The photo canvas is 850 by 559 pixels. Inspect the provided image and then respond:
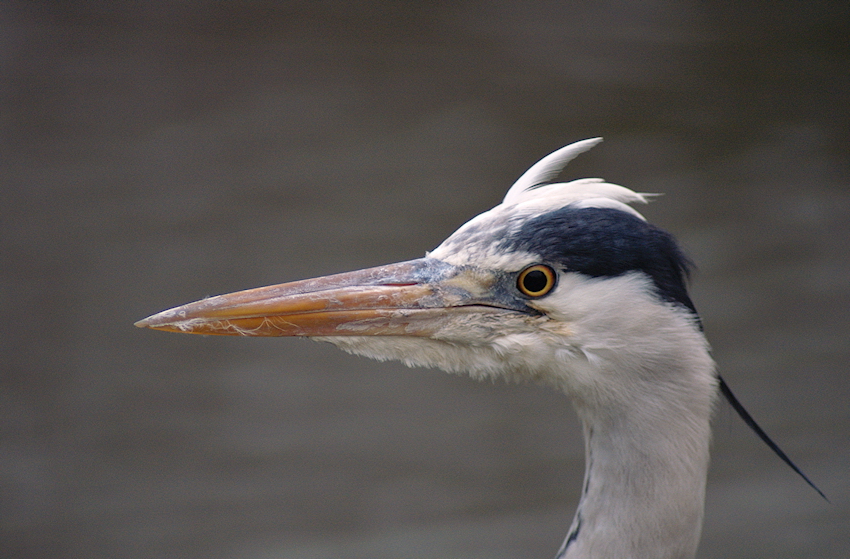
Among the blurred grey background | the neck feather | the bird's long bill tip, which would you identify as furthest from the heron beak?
the blurred grey background

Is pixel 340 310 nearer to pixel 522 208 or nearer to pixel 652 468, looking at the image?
pixel 522 208

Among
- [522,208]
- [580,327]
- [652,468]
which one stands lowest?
[652,468]

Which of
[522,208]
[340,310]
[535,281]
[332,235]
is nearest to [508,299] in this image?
[535,281]

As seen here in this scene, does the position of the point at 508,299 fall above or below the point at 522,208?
below

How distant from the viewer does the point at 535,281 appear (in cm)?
113

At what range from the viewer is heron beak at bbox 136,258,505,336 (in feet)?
3.75

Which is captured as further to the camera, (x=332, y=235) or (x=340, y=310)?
(x=332, y=235)

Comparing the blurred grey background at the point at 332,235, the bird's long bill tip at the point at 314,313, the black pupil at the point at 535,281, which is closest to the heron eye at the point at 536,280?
the black pupil at the point at 535,281

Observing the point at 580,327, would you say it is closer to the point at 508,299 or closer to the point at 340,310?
the point at 508,299

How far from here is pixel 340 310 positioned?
1150mm

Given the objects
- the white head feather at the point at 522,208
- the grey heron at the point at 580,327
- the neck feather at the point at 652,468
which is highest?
the white head feather at the point at 522,208

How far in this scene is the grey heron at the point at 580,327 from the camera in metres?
1.10

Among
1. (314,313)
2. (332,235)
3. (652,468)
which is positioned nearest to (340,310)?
(314,313)

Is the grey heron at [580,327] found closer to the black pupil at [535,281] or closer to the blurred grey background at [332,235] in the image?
the black pupil at [535,281]
